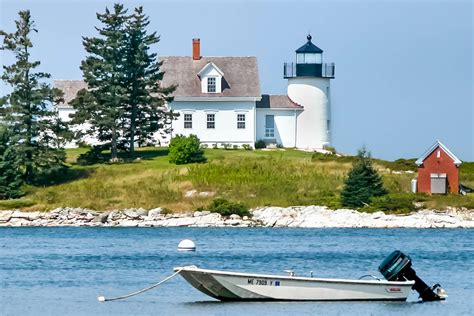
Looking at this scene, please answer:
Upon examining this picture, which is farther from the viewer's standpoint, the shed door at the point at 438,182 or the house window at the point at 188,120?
the house window at the point at 188,120

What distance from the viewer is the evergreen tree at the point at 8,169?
71188 mm

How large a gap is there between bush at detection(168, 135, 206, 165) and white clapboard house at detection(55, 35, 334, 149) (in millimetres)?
7902

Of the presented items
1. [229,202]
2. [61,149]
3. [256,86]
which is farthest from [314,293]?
[256,86]

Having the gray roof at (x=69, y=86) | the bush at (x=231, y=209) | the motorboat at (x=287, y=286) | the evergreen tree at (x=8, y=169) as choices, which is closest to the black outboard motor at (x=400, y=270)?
the motorboat at (x=287, y=286)

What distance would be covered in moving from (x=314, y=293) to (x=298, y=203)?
33130 millimetres

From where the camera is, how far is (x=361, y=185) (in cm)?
6612

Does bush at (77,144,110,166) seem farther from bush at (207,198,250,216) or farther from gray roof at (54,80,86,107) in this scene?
bush at (207,198,250,216)

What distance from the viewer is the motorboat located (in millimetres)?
33250

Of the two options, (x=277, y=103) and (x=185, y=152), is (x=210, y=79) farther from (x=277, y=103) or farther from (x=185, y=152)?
(x=185, y=152)

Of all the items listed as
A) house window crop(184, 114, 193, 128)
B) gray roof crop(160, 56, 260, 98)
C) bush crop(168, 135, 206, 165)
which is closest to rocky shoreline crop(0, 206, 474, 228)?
bush crop(168, 135, 206, 165)

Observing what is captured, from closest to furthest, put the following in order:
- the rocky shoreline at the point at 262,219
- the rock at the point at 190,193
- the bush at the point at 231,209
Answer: the rocky shoreline at the point at 262,219 → the bush at the point at 231,209 → the rock at the point at 190,193

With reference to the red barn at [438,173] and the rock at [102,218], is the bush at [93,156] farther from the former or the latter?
the red barn at [438,173]

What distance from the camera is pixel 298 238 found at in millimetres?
57031

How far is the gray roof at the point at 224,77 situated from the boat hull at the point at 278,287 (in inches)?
2033
